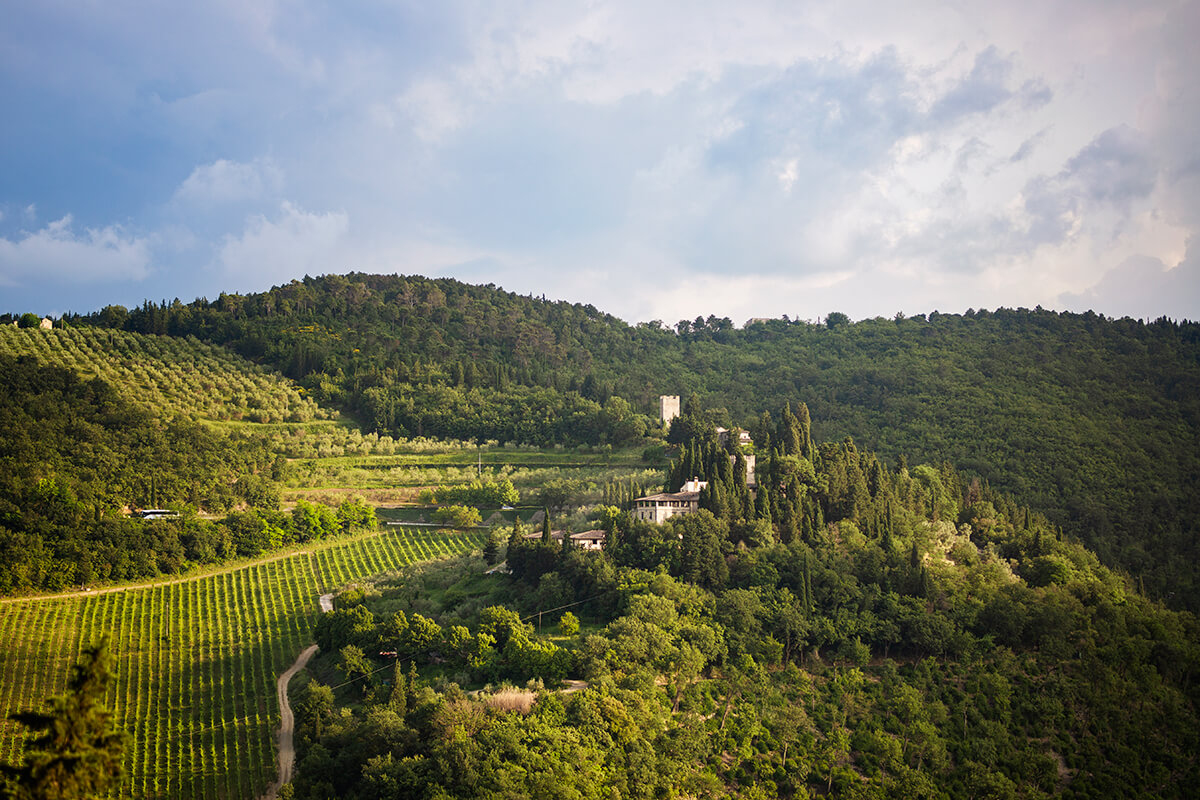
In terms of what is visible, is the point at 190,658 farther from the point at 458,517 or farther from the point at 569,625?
the point at 458,517

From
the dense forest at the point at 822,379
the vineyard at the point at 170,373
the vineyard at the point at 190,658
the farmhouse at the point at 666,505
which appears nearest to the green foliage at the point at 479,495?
the vineyard at the point at 190,658

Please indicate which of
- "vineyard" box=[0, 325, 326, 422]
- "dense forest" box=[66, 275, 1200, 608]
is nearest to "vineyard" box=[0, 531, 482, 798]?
"vineyard" box=[0, 325, 326, 422]

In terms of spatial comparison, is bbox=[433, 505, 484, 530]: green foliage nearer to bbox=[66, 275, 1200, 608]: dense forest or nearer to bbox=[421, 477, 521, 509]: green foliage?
bbox=[421, 477, 521, 509]: green foliage

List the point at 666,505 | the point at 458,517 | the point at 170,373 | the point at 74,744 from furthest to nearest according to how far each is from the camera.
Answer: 1. the point at 170,373
2. the point at 458,517
3. the point at 666,505
4. the point at 74,744

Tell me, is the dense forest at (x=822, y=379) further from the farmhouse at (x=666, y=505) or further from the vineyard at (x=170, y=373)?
the farmhouse at (x=666, y=505)

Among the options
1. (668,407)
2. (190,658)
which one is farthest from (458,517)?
(668,407)

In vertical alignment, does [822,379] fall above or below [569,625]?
above

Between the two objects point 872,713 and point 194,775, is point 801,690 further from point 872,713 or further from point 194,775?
point 194,775
